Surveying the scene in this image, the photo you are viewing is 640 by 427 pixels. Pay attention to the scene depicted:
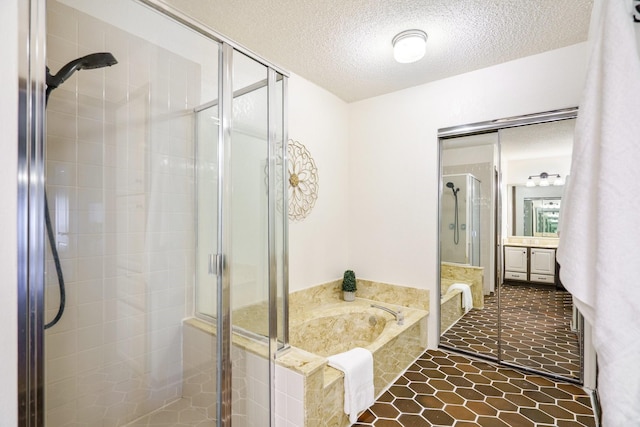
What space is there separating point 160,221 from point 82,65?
2.75 ft

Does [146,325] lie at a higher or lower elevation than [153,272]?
lower

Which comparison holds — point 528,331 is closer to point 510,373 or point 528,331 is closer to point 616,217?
point 510,373

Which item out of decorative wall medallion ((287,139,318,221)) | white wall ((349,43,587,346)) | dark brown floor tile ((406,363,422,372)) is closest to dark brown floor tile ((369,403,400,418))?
dark brown floor tile ((406,363,422,372))

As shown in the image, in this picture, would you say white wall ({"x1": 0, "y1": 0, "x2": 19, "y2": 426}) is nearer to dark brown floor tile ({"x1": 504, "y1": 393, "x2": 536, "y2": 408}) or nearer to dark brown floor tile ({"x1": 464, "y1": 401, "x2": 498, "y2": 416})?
dark brown floor tile ({"x1": 464, "y1": 401, "x2": 498, "y2": 416})

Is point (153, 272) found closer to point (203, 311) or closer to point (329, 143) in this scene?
point (203, 311)

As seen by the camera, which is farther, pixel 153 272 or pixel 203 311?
pixel 153 272

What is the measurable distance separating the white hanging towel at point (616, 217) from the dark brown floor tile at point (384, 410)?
5.03ft

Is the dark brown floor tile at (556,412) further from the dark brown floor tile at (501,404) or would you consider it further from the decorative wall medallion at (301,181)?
the decorative wall medallion at (301,181)

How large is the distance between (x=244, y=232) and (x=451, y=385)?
1.80 meters

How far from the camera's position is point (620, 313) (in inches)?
21.8

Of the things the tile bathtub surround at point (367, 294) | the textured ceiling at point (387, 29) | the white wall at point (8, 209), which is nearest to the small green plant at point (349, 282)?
the tile bathtub surround at point (367, 294)

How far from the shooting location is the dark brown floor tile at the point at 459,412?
179 cm

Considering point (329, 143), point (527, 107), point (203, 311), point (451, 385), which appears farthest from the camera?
point (329, 143)

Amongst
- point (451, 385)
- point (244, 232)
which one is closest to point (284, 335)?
point (244, 232)
